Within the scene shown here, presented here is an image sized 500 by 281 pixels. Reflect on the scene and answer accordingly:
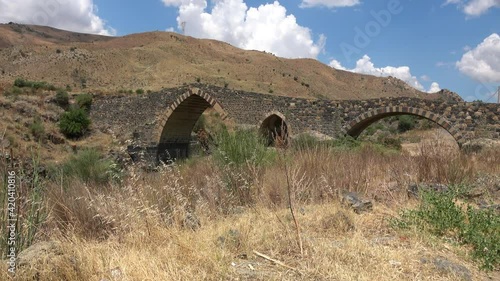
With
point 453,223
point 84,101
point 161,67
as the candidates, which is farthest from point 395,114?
point 161,67

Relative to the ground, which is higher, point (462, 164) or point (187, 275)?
point (462, 164)

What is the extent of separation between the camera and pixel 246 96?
1889cm

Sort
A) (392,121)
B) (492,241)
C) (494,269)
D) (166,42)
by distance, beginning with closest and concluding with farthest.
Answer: (494,269) → (492,241) → (392,121) → (166,42)

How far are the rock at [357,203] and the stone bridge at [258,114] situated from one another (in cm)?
860

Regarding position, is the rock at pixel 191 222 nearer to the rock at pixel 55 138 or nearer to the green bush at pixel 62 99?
the rock at pixel 55 138

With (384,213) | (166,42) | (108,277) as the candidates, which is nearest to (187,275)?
(108,277)

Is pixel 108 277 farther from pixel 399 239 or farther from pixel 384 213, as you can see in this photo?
pixel 384 213

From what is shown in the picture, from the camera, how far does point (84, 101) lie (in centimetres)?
2606

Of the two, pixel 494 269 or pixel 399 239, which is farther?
pixel 399 239

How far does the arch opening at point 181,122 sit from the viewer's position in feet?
64.5

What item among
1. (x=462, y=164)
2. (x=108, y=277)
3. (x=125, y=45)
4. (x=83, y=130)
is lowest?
(x=83, y=130)

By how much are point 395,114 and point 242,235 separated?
48.0ft

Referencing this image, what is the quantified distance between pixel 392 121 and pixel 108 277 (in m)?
34.7
